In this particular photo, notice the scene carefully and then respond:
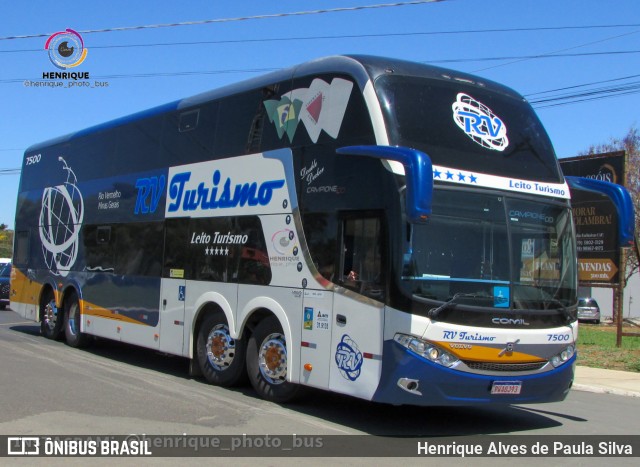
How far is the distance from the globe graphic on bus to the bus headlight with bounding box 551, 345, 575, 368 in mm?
10025

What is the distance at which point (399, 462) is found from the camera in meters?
6.73

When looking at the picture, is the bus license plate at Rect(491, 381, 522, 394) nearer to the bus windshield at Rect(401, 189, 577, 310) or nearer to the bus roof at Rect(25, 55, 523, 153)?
the bus windshield at Rect(401, 189, 577, 310)

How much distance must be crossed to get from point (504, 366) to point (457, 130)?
269 cm

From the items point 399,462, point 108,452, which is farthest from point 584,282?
point 108,452

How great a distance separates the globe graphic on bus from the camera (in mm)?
14867

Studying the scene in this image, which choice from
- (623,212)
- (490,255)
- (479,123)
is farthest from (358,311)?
(623,212)

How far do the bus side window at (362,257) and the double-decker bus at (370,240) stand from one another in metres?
0.02

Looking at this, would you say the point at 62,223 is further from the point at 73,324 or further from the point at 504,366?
the point at 504,366

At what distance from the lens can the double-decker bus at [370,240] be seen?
7547 millimetres

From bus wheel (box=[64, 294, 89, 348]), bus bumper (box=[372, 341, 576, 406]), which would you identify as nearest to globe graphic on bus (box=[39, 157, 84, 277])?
bus wheel (box=[64, 294, 89, 348])

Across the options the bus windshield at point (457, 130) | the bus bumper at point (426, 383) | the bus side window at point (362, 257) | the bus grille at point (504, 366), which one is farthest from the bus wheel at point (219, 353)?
the bus windshield at point (457, 130)

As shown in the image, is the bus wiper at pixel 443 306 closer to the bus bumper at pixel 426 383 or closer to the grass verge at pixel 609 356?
the bus bumper at pixel 426 383

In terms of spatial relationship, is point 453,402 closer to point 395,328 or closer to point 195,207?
point 395,328

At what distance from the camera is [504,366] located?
7723 millimetres
